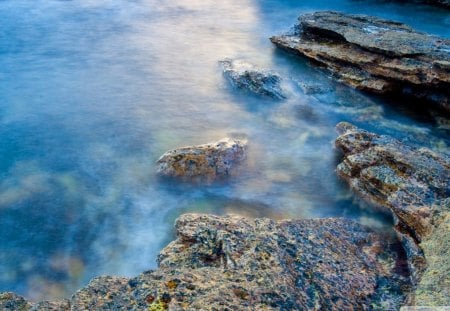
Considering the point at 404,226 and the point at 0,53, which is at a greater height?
the point at 0,53

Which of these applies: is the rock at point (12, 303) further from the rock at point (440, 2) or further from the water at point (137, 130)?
the rock at point (440, 2)

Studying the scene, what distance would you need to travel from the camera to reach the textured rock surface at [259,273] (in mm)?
3336

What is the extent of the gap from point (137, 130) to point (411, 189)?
483 cm

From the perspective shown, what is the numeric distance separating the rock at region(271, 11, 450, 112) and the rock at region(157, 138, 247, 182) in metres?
3.88

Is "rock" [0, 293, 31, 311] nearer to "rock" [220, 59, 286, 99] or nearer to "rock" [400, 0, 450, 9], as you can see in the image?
"rock" [220, 59, 286, 99]

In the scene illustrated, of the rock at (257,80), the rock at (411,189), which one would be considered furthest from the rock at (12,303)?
the rock at (257,80)

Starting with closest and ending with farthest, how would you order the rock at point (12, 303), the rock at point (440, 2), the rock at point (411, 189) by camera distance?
the rock at point (12, 303) → the rock at point (411, 189) → the rock at point (440, 2)

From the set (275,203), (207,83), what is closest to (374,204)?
(275,203)

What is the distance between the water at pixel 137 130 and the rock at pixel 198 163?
0.20 m

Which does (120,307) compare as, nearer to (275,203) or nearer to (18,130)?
(275,203)

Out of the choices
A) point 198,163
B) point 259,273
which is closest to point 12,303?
point 259,273

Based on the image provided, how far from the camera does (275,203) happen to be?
6.16 m

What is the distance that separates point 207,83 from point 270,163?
3.29 meters

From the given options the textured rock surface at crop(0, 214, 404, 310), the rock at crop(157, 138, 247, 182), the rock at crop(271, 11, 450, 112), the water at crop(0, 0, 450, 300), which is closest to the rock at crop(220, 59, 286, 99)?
the water at crop(0, 0, 450, 300)
